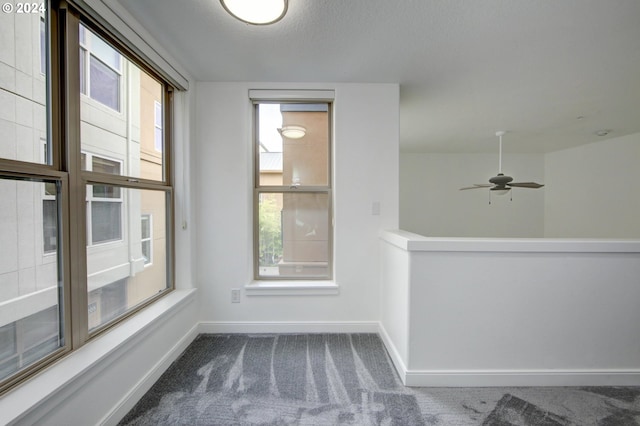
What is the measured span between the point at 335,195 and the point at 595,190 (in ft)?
18.2

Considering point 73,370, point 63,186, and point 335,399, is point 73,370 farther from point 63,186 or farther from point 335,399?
point 335,399

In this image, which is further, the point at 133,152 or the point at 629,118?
the point at 629,118

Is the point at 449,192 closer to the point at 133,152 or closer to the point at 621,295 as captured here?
the point at 621,295

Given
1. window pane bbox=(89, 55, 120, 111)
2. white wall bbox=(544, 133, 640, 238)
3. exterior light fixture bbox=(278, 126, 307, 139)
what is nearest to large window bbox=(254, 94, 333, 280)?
exterior light fixture bbox=(278, 126, 307, 139)

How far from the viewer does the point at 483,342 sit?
174 cm

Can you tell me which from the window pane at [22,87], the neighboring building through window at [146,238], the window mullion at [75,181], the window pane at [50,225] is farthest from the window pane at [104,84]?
the neighboring building through window at [146,238]

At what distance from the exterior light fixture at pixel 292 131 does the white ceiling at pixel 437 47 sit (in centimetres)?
44

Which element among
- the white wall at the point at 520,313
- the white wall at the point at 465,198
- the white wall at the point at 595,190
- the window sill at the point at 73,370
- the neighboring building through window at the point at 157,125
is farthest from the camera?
the white wall at the point at 465,198

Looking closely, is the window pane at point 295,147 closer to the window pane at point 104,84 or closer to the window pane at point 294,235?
the window pane at point 294,235

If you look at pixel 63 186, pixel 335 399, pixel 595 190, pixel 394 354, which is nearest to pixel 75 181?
pixel 63 186

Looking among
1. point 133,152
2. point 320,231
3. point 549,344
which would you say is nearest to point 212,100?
point 133,152

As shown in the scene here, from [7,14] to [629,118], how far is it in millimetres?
5890

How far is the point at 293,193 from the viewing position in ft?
8.63

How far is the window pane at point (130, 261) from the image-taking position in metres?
1.52
